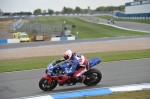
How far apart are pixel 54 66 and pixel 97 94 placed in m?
1.91

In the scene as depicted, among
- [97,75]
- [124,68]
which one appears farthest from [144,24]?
[97,75]

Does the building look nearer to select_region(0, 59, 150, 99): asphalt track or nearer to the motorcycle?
select_region(0, 59, 150, 99): asphalt track

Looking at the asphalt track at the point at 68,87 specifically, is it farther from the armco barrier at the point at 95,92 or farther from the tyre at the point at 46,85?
the armco barrier at the point at 95,92

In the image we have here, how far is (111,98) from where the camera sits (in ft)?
28.9

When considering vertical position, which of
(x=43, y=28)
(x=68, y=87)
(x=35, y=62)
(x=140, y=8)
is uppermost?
(x=140, y=8)

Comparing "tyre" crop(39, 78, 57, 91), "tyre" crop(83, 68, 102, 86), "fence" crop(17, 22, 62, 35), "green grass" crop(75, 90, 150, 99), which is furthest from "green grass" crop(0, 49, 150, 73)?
"fence" crop(17, 22, 62, 35)

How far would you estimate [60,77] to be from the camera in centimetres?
1030

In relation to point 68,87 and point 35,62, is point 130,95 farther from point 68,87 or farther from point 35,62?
point 35,62

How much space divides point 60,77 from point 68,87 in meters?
0.88

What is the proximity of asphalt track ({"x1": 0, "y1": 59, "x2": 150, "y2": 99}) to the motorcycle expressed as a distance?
0.72 feet

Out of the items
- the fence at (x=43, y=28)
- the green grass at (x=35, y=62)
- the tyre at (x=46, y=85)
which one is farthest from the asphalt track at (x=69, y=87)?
the fence at (x=43, y=28)

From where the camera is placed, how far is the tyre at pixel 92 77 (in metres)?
10.6

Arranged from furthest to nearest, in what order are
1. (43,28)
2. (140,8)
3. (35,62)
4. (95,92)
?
(43,28) → (140,8) → (35,62) → (95,92)

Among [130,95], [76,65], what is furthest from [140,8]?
[130,95]
